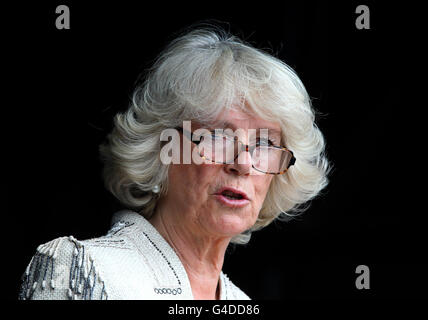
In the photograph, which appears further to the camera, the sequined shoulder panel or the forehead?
the forehead

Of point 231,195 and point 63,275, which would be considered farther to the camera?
point 231,195

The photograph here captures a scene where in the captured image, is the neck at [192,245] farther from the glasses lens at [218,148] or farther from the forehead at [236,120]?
the forehead at [236,120]

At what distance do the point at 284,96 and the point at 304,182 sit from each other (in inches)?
19.3

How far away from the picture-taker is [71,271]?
1945 mm

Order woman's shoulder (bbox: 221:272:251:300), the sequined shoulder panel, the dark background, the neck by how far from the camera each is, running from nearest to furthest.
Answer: the sequined shoulder panel, the neck, woman's shoulder (bbox: 221:272:251:300), the dark background

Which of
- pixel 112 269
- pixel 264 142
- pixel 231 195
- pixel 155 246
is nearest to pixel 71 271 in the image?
pixel 112 269

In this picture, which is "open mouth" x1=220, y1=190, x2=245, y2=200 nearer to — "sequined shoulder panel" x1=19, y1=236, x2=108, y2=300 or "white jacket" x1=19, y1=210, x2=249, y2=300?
"white jacket" x1=19, y1=210, x2=249, y2=300

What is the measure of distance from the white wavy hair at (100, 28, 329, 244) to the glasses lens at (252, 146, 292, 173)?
73mm

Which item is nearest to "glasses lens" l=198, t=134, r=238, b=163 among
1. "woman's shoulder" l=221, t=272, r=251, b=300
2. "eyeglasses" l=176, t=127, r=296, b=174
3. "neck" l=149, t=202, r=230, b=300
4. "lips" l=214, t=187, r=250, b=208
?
"eyeglasses" l=176, t=127, r=296, b=174

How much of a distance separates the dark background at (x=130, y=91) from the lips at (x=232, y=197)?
80 centimetres

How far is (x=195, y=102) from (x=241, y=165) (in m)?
0.28

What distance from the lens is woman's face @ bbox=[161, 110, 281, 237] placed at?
7.26 ft

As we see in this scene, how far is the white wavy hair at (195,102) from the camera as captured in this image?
7.39ft

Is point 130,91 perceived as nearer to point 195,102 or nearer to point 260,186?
point 195,102
